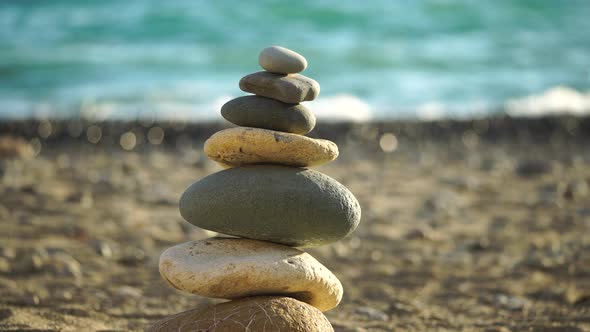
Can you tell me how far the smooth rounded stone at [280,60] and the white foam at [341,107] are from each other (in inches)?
367

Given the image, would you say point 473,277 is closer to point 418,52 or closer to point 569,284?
point 569,284

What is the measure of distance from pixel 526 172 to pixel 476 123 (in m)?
2.53

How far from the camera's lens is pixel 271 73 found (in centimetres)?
348

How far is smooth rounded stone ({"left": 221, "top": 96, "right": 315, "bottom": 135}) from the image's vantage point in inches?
134

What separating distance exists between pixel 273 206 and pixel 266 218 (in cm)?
7

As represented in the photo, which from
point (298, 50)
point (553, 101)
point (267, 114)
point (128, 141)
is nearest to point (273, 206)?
point (267, 114)

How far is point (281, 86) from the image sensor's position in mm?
3342

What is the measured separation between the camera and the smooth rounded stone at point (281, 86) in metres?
3.35

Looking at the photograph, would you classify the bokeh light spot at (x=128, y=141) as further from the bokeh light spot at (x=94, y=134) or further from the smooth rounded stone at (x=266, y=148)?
the smooth rounded stone at (x=266, y=148)

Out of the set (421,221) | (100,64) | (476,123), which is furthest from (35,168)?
(100,64)

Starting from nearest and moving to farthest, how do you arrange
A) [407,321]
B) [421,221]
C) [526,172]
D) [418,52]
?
[407,321]
[421,221]
[526,172]
[418,52]

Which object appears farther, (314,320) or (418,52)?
(418,52)

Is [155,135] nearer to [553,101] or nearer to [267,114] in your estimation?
[267,114]

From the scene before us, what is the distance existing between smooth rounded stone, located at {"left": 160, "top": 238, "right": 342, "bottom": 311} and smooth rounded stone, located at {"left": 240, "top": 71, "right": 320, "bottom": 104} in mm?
741
